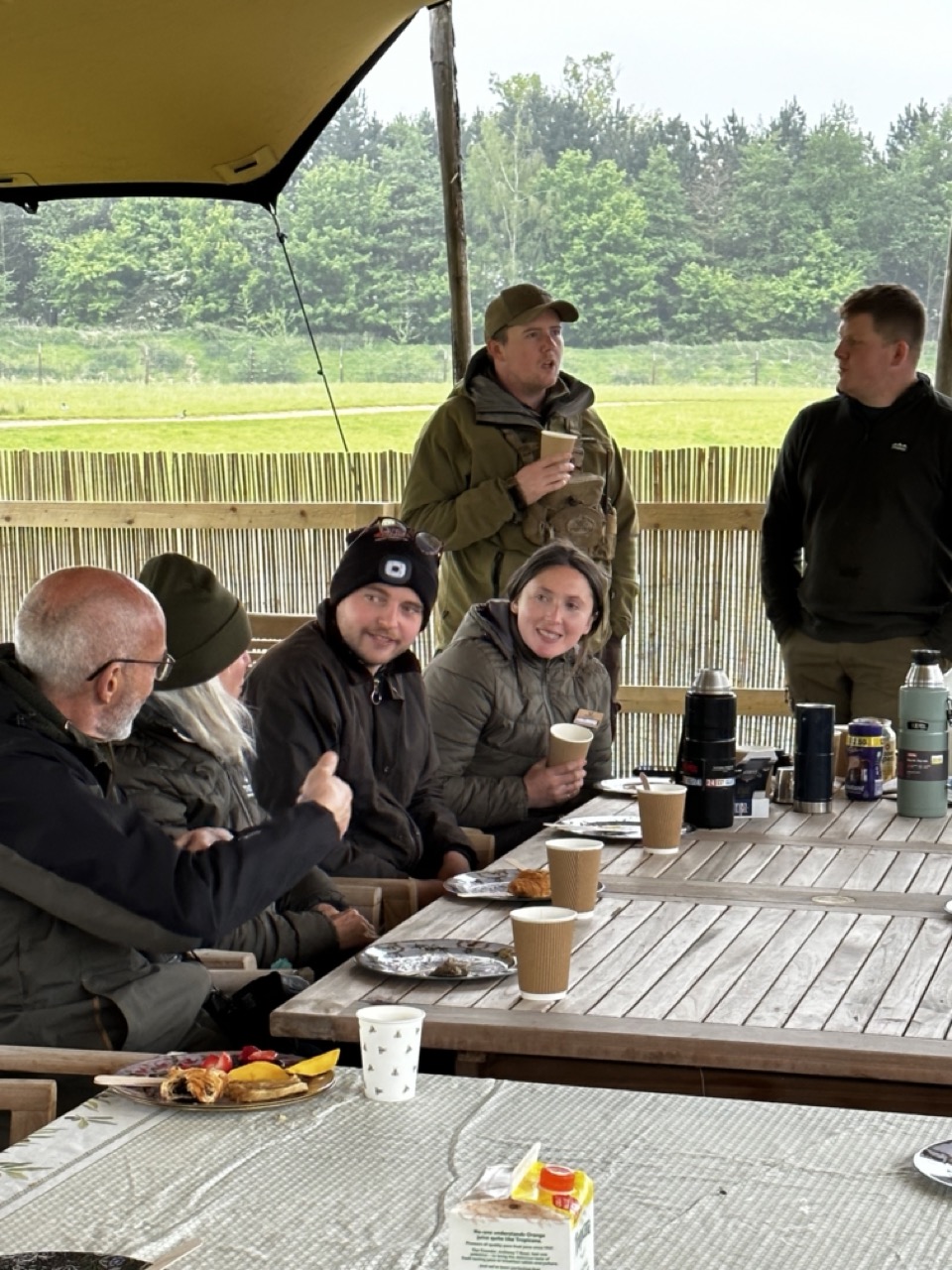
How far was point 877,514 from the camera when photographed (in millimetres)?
5516

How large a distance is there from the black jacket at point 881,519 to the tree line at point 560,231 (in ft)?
27.8

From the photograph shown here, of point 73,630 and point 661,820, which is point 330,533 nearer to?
point 661,820

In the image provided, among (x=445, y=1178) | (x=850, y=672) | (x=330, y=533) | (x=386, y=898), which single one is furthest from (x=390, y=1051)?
(x=330, y=533)

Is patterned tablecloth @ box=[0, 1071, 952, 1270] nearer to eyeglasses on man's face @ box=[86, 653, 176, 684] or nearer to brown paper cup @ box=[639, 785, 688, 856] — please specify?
eyeglasses on man's face @ box=[86, 653, 176, 684]

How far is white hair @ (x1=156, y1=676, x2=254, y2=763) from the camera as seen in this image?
312 cm

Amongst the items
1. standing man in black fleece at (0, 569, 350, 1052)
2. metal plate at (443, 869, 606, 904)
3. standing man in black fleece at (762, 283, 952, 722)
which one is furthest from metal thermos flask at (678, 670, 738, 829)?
standing man in black fleece at (762, 283, 952, 722)

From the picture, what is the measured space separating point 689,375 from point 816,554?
29.4 feet

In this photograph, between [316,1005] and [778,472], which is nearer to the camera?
[316,1005]

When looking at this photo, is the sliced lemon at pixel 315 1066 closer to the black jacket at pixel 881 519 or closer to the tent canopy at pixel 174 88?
the tent canopy at pixel 174 88

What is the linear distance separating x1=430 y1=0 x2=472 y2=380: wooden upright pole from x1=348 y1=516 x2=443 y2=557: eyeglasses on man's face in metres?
3.63

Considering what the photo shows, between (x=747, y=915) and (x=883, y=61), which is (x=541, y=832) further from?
(x=883, y=61)

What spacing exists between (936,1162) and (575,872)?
120 centimetres

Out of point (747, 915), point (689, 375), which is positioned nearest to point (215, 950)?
point (747, 915)

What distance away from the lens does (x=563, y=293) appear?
1447 centimetres
